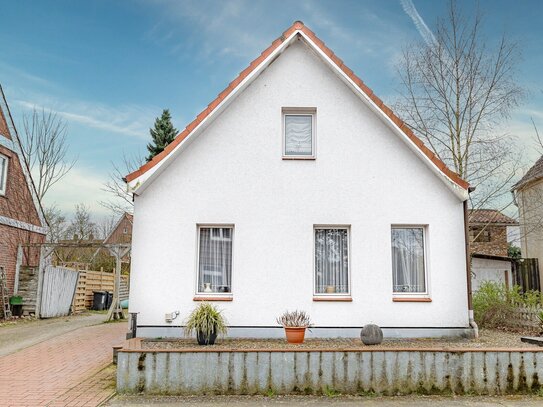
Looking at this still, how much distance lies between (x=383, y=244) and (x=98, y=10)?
36.7 feet

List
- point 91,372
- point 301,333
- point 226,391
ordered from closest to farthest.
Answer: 1. point 226,391
2. point 91,372
3. point 301,333

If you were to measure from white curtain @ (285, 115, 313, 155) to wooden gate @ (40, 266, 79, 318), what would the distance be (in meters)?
13.0

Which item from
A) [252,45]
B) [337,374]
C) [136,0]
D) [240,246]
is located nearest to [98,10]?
[136,0]

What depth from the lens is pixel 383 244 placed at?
10898 millimetres

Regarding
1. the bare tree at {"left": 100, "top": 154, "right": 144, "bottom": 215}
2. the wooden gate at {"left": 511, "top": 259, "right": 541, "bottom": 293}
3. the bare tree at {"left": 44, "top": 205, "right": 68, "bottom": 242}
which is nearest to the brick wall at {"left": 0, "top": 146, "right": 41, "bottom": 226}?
the bare tree at {"left": 100, "top": 154, "right": 144, "bottom": 215}

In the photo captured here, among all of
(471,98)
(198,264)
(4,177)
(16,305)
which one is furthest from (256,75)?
(16,305)

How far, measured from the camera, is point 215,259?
11.1 meters

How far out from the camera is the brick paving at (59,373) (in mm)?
7223

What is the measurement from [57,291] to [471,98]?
17768 millimetres

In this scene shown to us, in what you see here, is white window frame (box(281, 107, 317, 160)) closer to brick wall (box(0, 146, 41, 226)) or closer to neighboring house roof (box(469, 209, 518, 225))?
neighboring house roof (box(469, 209, 518, 225))

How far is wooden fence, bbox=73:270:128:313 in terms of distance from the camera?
74.6ft

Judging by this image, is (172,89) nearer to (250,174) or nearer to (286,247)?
(250,174)

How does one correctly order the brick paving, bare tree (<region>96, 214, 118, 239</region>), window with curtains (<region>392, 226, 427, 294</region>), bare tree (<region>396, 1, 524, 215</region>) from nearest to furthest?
the brick paving → window with curtains (<region>392, 226, 427, 294</region>) → bare tree (<region>396, 1, 524, 215</region>) → bare tree (<region>96, 214, 118, 239</region>)

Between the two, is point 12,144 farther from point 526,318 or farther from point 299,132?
point 526,318
